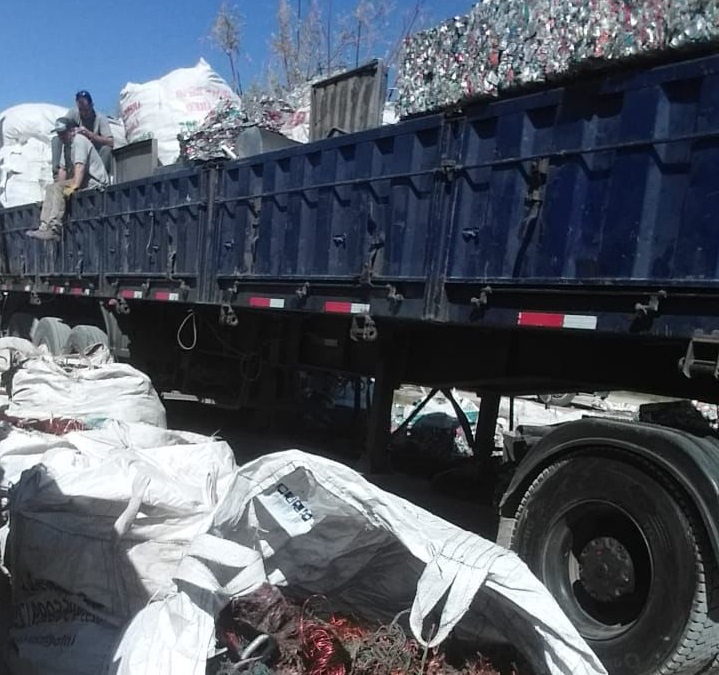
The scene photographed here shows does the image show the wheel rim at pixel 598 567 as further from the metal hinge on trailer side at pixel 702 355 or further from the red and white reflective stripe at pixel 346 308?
the red and white reflective stripe at pixel 346 308

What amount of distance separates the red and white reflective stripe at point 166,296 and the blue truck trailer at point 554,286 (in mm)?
562

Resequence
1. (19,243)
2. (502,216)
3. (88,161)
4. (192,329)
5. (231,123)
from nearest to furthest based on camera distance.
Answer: (502,216), (231,123), (192,329), (88,161), (19,243)

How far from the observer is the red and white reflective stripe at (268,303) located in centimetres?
488

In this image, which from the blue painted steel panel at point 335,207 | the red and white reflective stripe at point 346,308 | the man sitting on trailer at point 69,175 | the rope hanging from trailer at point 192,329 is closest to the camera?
the blue painted steel panel at point 335,207

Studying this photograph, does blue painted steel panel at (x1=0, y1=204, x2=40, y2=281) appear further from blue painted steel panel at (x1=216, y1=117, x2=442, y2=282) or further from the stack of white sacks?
blue painted steel panel at (x1=216, y1=117, x2=442, y2=282)

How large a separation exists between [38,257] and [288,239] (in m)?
5.64

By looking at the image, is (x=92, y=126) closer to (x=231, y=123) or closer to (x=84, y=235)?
(x=84, y=235)

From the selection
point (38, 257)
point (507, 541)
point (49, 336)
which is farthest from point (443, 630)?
point (38, 257)

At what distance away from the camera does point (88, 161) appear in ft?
26.2

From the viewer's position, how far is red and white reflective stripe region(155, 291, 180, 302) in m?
6.04

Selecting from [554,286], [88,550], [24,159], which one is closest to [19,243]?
[24,159]

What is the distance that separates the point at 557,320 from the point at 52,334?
6.79 metres

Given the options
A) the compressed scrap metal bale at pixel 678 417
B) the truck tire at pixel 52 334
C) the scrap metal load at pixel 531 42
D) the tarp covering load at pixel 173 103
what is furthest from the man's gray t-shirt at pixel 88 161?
the compressed scrap metal bale at pixel 678 417

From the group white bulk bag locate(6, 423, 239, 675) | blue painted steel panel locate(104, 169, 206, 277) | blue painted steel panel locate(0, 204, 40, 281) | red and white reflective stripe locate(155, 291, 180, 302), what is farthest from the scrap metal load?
blue painted steel panel locate(0, 204, 40, 281)
